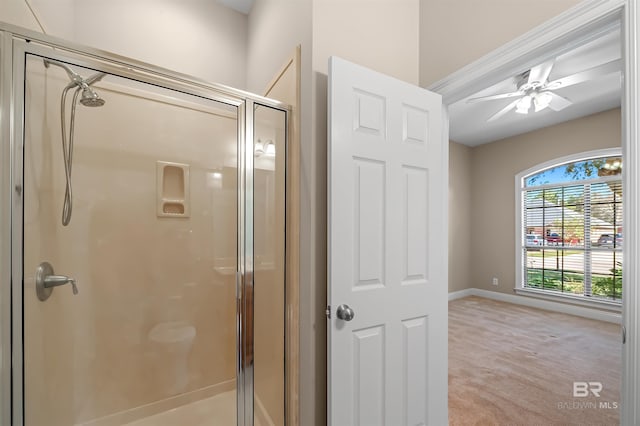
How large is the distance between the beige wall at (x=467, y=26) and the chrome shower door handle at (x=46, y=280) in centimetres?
232

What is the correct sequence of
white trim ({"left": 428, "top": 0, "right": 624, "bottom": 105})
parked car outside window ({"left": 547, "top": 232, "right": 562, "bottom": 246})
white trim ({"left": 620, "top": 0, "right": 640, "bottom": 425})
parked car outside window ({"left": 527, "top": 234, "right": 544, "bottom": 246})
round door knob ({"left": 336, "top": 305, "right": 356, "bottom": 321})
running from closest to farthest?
white trim ({"left": 620, "top": 0, "right": 640, "bottom": 425}) < white trim ({"left": 428, "top": 0, "right": 624, "bottom": 105}) < round door knob ({"left": 336, "top": 305, "right": 356, "bottom": 321}) < parked car outside window ({"left": 547, "top": 232, "right": 562, "bottom": 246}) < parked car outside window ({"left": 527, "top": 234, "right": 544, "bottom": 246})

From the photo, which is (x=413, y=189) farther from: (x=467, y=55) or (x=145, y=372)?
(x=145, y=372)

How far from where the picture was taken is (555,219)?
457 centimetres

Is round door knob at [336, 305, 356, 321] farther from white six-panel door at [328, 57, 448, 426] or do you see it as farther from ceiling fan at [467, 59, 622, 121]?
ceiling fan at [467, 59, 622, 121]

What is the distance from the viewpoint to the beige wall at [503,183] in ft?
13.9

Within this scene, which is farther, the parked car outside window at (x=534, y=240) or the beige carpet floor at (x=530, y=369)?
the parked car outside window at (x=534, y=240)

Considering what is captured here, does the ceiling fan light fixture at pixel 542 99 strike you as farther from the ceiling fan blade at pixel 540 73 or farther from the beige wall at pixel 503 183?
the beige wall at pixel 503 183

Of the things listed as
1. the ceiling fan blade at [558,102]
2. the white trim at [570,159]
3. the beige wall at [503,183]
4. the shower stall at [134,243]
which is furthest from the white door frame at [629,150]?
the beige wall at [503,183]

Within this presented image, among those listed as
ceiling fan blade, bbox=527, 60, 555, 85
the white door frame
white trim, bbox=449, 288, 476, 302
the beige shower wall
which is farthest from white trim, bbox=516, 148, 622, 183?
the beige shower wall

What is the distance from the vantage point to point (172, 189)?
1952 mm

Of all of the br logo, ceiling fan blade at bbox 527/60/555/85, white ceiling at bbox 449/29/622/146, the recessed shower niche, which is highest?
white ceiling at bbox 449/29/622/146

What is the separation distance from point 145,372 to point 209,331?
1.49 ft

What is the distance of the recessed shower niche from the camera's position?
191cm

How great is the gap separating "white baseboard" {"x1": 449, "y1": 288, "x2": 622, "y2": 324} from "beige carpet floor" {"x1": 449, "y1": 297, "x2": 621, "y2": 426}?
14 cm
